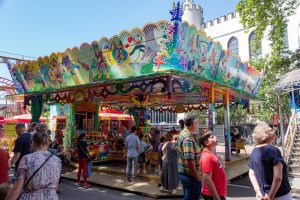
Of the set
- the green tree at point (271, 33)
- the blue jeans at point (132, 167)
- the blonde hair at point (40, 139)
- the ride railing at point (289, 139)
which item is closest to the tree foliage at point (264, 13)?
the green tree at point (271, 33)

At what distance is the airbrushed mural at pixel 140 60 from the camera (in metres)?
7.23

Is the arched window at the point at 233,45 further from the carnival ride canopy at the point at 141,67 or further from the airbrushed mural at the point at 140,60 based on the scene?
the airbrushed mural at the point at 140,60

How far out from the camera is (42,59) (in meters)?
10.8

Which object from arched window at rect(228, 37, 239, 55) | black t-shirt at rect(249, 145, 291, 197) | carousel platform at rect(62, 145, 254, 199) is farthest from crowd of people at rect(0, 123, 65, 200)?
arched window at rect(228, 37, 239, 55)

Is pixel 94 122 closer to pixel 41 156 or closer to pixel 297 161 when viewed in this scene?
pixel 297 161

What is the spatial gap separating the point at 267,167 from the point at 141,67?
540cm

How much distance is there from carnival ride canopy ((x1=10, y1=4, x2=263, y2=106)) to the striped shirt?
3.64 metres

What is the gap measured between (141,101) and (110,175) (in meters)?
3.95

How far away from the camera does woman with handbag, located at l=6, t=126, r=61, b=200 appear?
2711 mm

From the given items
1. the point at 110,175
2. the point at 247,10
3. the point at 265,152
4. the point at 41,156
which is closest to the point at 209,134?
the point at 265,152

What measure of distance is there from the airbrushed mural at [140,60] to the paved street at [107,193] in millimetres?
3415

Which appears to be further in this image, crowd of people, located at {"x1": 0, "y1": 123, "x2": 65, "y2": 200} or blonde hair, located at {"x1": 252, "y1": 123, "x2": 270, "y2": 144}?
blonde hair, located at {"x1": 252, "y1": 123, "x2": 270, "y2": 144}

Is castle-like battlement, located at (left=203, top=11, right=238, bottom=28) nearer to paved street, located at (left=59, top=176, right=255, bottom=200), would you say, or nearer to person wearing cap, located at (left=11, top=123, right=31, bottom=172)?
paved street, located at (left=59, top=176, right=255, bottom=200)

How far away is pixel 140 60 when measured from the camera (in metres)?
7.92
